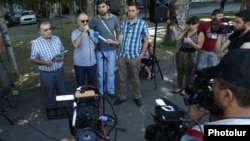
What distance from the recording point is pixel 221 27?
186 inches

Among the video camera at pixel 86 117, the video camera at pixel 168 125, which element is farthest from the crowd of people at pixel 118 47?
the video camera at pixel 168 125

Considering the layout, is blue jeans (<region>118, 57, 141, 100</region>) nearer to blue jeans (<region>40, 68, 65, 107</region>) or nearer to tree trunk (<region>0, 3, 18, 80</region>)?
blue jeans (<region>40, 68, 65, 107</region>)

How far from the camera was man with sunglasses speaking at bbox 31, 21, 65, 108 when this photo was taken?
4562 mm

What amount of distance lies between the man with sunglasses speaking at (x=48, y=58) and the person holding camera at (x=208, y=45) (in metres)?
2.88

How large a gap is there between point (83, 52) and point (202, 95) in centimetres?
325

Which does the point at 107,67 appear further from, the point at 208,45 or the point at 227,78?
the point at 227,78

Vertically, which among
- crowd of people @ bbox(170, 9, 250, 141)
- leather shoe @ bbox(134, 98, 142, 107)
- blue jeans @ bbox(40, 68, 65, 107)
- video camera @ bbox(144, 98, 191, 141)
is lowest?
leather shoe @ bbox(134, 98, 142, 107)

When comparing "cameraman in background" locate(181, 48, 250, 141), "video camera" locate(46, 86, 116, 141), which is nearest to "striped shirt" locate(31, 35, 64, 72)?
"video camera" locate(46, 86, 116, 141)

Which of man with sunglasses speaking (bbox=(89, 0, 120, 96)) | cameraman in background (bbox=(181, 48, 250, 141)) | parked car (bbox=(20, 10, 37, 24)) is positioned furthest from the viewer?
parked car (bbox=(20, 10, 37, 24))

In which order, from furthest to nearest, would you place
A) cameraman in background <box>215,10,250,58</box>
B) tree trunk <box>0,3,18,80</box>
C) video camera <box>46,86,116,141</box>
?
1. tree trunk <box>0,3,18,80</box>
2. cameraman in background <box>215,10,250,58</box>
3. video camera <box>46,86,116,141</box>

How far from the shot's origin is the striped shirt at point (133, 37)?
5.07m

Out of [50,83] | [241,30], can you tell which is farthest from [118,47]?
[241,30]

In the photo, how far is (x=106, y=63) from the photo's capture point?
5555 millimetres

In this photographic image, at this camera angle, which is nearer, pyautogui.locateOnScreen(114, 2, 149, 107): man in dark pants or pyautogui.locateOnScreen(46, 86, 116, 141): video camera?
pyautogui.locateOnScreen(46, 86, 116, 141): video camera
